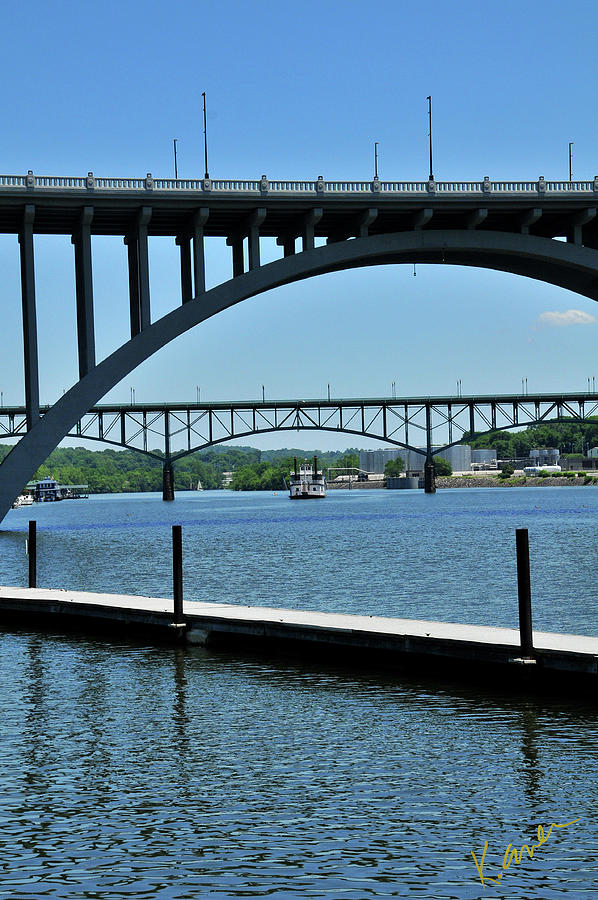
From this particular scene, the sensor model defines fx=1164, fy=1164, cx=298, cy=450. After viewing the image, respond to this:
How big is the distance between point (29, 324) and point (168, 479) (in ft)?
377

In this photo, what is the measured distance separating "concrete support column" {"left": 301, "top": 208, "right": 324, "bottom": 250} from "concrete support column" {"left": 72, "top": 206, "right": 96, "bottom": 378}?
9.87m

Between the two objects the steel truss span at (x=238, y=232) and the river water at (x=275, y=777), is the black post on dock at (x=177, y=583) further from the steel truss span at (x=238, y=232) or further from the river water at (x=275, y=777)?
the steel truss span at (x=238, y=232)

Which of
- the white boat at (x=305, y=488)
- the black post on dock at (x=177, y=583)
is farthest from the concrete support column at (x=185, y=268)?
the white boat at (x=305, y=488)

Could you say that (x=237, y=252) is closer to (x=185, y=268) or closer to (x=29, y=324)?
(x=185, y=268)

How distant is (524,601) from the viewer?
1806 cm

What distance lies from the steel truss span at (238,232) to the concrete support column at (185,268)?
0.19 ft

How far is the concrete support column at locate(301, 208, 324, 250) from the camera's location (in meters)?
53.0

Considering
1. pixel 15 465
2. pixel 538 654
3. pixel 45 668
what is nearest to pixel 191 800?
pixel 538 654

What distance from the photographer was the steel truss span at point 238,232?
4916 centimetres

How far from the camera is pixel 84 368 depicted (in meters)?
49.4

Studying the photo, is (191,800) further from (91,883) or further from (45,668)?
(45,668)

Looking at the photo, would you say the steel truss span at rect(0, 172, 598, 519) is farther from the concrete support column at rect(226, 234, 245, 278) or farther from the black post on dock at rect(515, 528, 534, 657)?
the black post on dock at rect(515, 528, 534, 657)
